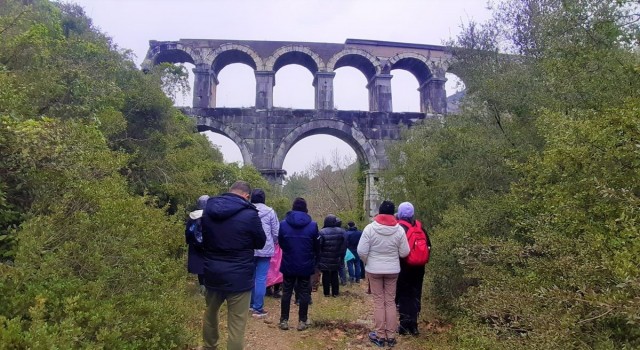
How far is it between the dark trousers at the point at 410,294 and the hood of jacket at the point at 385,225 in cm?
74

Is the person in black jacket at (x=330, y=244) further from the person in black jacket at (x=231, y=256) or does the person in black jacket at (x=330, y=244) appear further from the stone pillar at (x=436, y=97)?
the stone pillar at (x=436, y=97)

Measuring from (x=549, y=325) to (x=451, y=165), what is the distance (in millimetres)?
5575

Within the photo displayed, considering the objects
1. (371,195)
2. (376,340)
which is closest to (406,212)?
(376,340)

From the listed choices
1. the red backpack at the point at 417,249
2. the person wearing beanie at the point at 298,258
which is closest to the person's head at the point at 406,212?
the red backpack at the point at 417,249

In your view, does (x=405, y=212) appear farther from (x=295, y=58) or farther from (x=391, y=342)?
(x=295, y=58)

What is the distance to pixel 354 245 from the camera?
955cm

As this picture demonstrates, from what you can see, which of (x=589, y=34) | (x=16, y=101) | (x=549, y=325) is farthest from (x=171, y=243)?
(x=589, y=34)

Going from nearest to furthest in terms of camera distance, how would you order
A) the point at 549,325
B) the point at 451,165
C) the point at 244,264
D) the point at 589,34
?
1. the point at 549,325
2. the point at 244,264
3. the point at 589,34
4. the point at 451,165

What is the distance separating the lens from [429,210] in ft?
29.1

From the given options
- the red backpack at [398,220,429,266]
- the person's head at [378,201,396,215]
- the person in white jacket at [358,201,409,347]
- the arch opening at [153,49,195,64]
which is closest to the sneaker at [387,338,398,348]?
the person in white jacket at [358,201,409,347]

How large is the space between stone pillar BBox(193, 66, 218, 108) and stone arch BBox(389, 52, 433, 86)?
8.44 m

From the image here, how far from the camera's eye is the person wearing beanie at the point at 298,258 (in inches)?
216

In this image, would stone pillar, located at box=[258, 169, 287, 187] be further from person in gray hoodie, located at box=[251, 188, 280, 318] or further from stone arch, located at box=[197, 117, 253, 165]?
person in gray hoodie, located at box=[251, 188, 280, 318]

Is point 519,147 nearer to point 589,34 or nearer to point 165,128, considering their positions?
point 589,34
